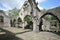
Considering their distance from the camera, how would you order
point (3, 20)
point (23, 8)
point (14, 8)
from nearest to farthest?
point (23, 8) → point (3, 20) → point (14, 8)

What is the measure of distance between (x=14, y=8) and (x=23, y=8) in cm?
3438

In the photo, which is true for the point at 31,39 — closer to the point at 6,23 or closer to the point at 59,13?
the point at 59,13

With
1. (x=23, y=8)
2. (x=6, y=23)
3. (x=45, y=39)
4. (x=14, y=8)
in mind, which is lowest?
(x=45, y=39)

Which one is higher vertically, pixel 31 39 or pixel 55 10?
pixel 55 10

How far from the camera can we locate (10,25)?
30109 mm

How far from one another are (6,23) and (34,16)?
552 inches

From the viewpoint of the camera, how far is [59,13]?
17.3 meters

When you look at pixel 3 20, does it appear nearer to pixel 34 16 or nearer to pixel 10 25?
pixel 10 25

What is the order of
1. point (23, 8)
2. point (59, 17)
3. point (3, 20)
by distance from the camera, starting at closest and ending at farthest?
point (59, 17) < point (23, 8) < point (3, 20)

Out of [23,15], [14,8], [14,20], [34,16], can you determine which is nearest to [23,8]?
[23,15]

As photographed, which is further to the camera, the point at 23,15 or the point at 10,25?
the point at 10,25

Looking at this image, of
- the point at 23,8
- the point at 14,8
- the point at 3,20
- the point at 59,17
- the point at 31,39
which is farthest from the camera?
the point at 14,8

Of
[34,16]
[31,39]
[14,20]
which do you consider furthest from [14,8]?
[31,39]

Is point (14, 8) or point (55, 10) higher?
point (14, 8)
